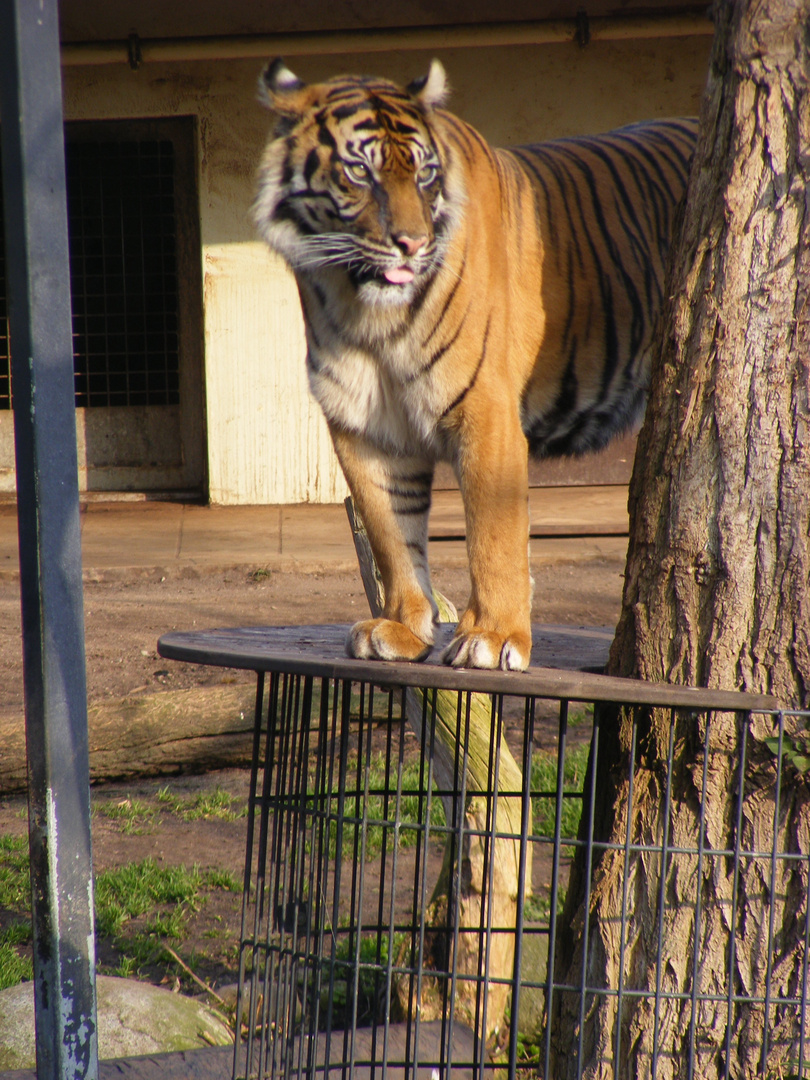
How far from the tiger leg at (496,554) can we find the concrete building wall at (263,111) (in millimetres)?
5532

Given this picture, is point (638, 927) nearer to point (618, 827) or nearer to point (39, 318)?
point (618, 827)

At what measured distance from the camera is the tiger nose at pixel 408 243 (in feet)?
7.45

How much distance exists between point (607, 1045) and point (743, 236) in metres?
1.35

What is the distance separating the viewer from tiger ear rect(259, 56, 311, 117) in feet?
8.10

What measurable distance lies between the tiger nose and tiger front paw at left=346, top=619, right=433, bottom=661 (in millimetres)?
761

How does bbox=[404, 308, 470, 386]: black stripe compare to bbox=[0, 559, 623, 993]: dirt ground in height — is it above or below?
above

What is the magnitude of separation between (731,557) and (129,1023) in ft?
5.92

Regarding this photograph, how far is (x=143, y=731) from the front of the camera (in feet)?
13.4

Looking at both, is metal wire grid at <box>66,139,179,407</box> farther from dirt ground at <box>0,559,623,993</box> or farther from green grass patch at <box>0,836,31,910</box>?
green grass patch at <box>0,836,31,910</box>

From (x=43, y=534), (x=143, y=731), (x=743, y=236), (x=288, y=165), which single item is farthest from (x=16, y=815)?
(x=743, y=236)

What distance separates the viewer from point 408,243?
227 cm

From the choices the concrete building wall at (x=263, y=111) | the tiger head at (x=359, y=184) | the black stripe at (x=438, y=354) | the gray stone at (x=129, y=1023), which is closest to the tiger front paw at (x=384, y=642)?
the black stripe at (x=438, y=354)

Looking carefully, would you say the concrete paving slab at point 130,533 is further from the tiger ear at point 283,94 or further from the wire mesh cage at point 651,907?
the wire mesh cage at point 651,907

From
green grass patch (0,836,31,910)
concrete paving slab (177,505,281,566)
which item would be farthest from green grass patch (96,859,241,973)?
concrete paving slab (177,505,281,566)
